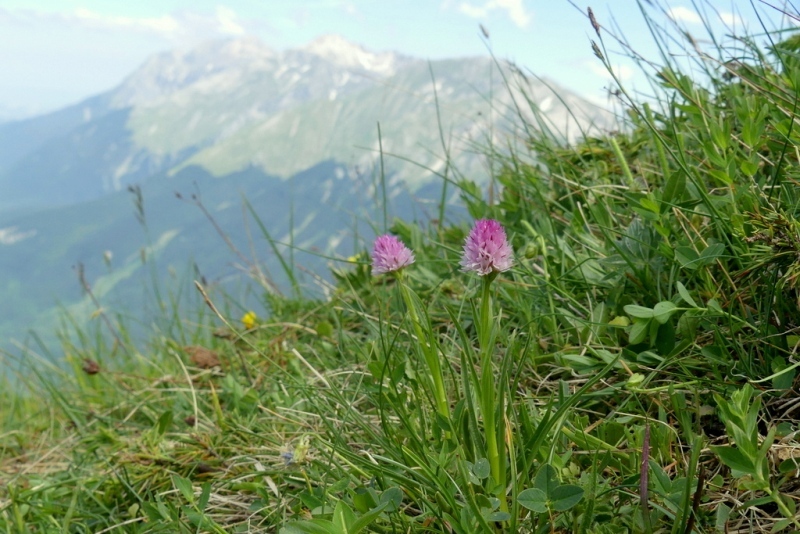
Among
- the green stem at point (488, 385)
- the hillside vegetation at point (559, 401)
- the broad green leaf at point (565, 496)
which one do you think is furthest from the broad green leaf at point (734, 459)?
the green stem at point (488, 385)

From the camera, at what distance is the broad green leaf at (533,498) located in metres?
1.12

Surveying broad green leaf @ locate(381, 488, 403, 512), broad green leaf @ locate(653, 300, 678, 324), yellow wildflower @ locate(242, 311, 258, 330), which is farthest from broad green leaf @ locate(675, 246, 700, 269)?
yellow wildflower @ locate(242, 311, 258, 330)

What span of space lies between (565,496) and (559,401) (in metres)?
0.20

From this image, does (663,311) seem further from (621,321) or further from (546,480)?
(546,480)

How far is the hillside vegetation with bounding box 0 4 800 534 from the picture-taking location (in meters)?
1.16

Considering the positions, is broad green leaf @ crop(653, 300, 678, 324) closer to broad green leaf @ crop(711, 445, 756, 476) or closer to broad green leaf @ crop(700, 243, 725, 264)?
broad green leaf @ crop(700, 243, 725, 264)

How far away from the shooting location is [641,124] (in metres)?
2.41

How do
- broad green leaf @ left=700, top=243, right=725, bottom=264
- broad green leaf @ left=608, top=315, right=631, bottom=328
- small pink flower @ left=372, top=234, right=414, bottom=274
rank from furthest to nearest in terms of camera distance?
broad green leaf @ left=608, top=315, right=631, bottom=328 < broad green leaf @ left=700, top=243, right=725, bottom=264 < small pink flower @ left=372, top=234, right=414, bottom=274

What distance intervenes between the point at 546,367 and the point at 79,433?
6.51 ft

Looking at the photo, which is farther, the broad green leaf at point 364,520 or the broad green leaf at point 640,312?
Result: the broad green leaf at point 640,312

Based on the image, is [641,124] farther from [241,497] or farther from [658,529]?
[241,497]

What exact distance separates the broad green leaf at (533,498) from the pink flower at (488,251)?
420mm

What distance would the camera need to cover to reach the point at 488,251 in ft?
3.51

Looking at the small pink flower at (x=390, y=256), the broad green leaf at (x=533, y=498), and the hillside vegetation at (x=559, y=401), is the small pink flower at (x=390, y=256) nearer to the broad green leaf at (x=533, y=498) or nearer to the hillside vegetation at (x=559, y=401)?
the hillside vegetation at (x=559, y=401)
